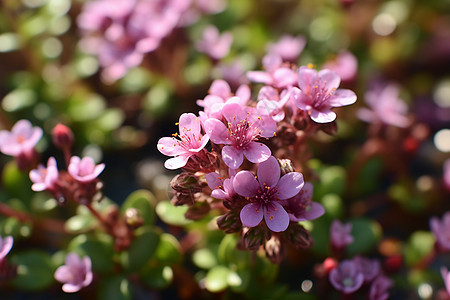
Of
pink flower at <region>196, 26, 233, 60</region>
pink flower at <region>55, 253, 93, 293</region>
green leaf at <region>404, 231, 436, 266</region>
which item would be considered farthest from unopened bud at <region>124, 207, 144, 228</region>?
green leaf at <region>404, 231, 436, 266</region>

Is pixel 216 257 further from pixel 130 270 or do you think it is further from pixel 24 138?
pixel 24 138

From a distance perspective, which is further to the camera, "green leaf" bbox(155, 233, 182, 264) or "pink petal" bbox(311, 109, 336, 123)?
"green leaf" bbox(155, 233, 182, 264)

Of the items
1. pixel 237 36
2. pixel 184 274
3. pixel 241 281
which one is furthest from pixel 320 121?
pixel 237 36

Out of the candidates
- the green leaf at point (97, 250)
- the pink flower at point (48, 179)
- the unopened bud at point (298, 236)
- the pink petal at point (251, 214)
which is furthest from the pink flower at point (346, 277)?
the pink flower at point (48, 179)

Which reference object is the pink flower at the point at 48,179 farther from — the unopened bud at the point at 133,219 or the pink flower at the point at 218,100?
the pink flower at the point at 218,100

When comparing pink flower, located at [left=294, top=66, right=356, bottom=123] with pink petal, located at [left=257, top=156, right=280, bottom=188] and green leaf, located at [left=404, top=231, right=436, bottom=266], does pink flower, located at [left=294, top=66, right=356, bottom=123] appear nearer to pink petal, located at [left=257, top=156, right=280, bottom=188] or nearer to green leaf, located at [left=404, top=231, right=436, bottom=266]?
pink petal, located at [left=257, top=156, right=280, bottom=188]

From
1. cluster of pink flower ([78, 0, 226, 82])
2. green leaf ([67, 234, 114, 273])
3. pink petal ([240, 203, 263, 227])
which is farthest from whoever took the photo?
cluster of pink flower ([78, 0, 226, 82])
